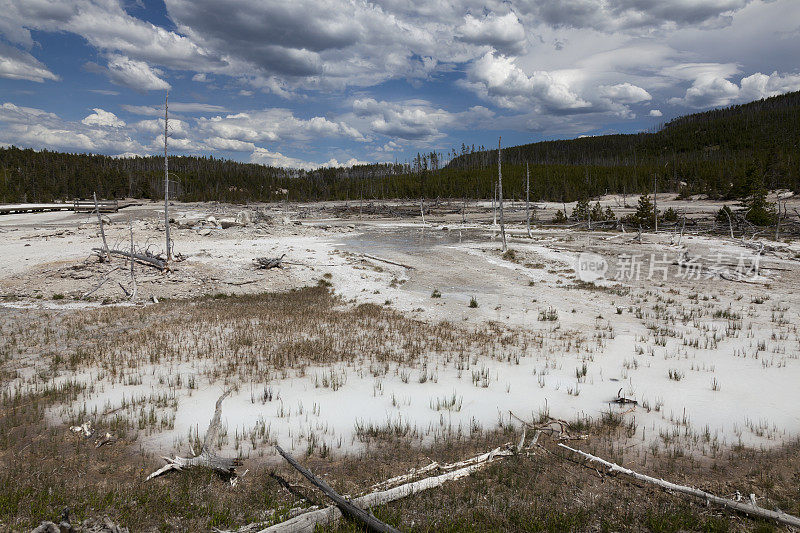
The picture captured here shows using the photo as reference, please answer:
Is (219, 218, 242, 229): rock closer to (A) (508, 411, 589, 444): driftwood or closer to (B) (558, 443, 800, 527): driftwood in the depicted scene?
(A) (508, 411, 589, 444): driftwood

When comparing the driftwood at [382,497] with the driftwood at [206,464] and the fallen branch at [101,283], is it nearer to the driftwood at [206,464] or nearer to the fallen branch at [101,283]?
the driftwood at [206,464]

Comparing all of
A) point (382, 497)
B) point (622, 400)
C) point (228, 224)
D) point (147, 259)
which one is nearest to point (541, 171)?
point (228, 224)

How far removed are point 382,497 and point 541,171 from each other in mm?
134178

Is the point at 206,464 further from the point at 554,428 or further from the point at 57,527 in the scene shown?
the point at 554,428

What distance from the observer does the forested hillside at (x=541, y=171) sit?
3676 inches

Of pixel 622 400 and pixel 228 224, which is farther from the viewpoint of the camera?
pixel 228 224

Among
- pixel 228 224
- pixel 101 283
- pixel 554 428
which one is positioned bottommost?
pixel 554 428

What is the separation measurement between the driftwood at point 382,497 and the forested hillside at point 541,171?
2402 inches

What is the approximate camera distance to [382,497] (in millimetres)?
4766

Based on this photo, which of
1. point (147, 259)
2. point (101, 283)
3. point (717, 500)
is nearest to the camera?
point (717, 500)

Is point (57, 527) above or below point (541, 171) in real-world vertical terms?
below

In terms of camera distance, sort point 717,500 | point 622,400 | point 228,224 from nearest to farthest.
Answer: point 717,500 → point 622,400 → point 228,224

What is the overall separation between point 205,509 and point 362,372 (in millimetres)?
5203

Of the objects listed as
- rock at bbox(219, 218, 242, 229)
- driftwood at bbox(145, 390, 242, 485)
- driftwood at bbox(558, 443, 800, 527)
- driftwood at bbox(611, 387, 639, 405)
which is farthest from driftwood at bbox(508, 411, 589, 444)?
rock at bbox(219, 218, 242, 229)
